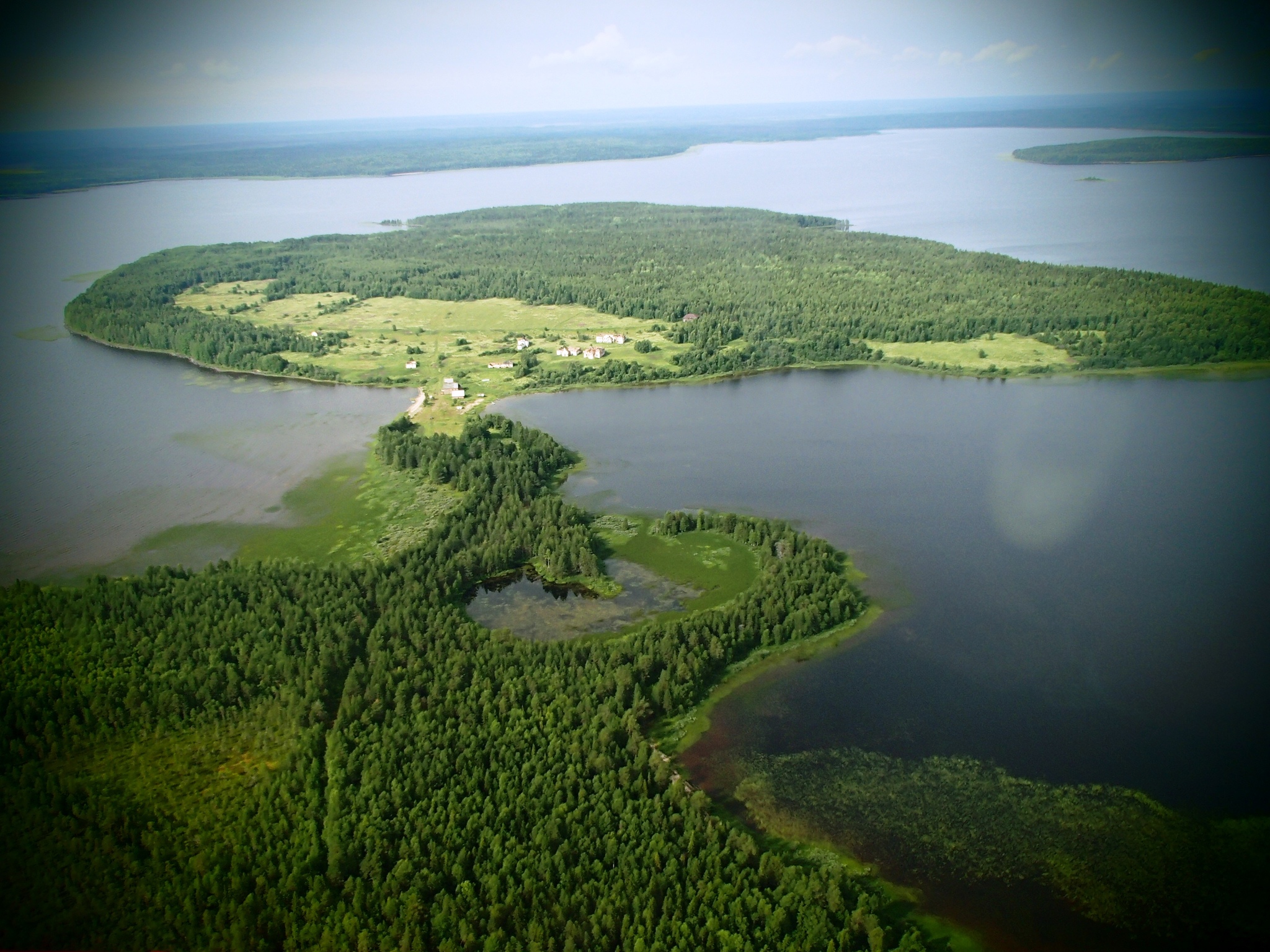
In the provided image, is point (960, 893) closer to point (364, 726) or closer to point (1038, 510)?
point (364, 726)

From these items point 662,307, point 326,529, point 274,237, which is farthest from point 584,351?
point 274,237

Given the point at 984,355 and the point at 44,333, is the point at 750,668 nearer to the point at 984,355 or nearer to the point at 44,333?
the point at 984,355

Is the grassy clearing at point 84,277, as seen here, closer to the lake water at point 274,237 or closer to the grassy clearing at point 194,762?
the lake water at point 274,237

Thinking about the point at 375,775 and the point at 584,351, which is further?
the point at 584,351

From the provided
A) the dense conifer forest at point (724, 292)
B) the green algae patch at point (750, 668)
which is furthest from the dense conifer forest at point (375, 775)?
the dense conifer forest at point (724, 292)

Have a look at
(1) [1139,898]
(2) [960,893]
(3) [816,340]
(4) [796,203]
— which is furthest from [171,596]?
(4) [796,203]
